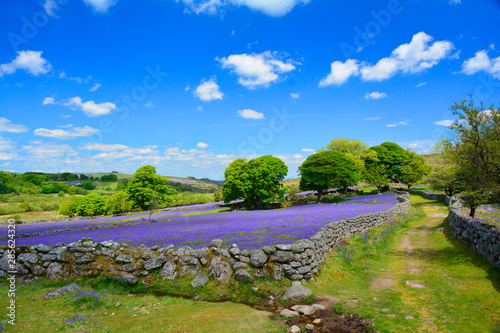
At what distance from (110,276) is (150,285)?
1.54 metres

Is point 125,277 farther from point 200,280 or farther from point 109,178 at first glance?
point 109,178

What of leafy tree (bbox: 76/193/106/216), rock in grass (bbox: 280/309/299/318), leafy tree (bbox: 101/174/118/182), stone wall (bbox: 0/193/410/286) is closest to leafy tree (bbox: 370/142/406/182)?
stone wall (bbox: 0/193/410/286)

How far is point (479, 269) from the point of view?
979 cm

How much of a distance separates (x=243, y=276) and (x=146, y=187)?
50.3 metres

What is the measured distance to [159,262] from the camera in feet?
30.0

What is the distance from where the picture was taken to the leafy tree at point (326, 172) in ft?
140

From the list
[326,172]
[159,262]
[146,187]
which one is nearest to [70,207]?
[146,187]

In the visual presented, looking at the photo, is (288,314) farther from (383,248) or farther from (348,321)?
(383,248)

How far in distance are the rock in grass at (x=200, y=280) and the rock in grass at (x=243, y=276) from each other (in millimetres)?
1077

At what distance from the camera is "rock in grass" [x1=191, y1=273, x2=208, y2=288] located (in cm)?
856

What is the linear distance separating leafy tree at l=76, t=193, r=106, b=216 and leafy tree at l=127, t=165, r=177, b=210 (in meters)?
5.58

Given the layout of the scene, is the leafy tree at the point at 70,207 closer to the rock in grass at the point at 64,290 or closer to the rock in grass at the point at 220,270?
the rock in grass at the point at 64,290

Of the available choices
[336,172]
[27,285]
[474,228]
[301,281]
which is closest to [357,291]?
[301,281]

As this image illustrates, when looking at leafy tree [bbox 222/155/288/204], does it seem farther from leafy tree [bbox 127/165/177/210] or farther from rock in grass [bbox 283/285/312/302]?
rock in grass [bbox 283/285/312/302]
